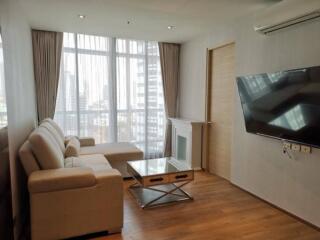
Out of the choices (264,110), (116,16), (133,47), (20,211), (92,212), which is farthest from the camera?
(133,47)

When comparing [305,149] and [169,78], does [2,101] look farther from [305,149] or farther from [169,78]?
[169,78]

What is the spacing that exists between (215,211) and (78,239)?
5.02 ft

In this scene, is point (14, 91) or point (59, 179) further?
point (14, 91)

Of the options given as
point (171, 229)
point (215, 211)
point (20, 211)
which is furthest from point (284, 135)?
point (20, 211)

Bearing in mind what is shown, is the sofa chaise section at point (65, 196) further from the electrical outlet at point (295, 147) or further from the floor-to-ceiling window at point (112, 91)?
the floor-to-ceiling window at point (112, 91)

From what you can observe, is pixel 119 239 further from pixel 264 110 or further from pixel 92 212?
pixel 264 110

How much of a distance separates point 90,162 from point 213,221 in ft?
5.30

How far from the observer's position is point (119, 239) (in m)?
2.29

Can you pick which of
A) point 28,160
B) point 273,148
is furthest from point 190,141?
point 28,160

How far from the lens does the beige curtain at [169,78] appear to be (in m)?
4.96

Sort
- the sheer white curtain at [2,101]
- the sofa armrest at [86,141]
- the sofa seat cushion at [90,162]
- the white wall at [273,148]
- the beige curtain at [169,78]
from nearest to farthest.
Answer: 1. the sheer white curtain at [2,101]
2. the white wall at [273,148]
3. the sofa seat cushion at [90,162]
4. the sofa armrest at [86,141]
5. the beige curtain at [169,78]

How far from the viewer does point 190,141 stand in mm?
4336

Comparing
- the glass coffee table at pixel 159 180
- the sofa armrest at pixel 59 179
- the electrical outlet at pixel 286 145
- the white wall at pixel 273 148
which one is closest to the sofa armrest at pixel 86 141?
the glass coffee table at pixel 159 180

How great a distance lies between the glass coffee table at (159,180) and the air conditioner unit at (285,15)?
1.91 metres
